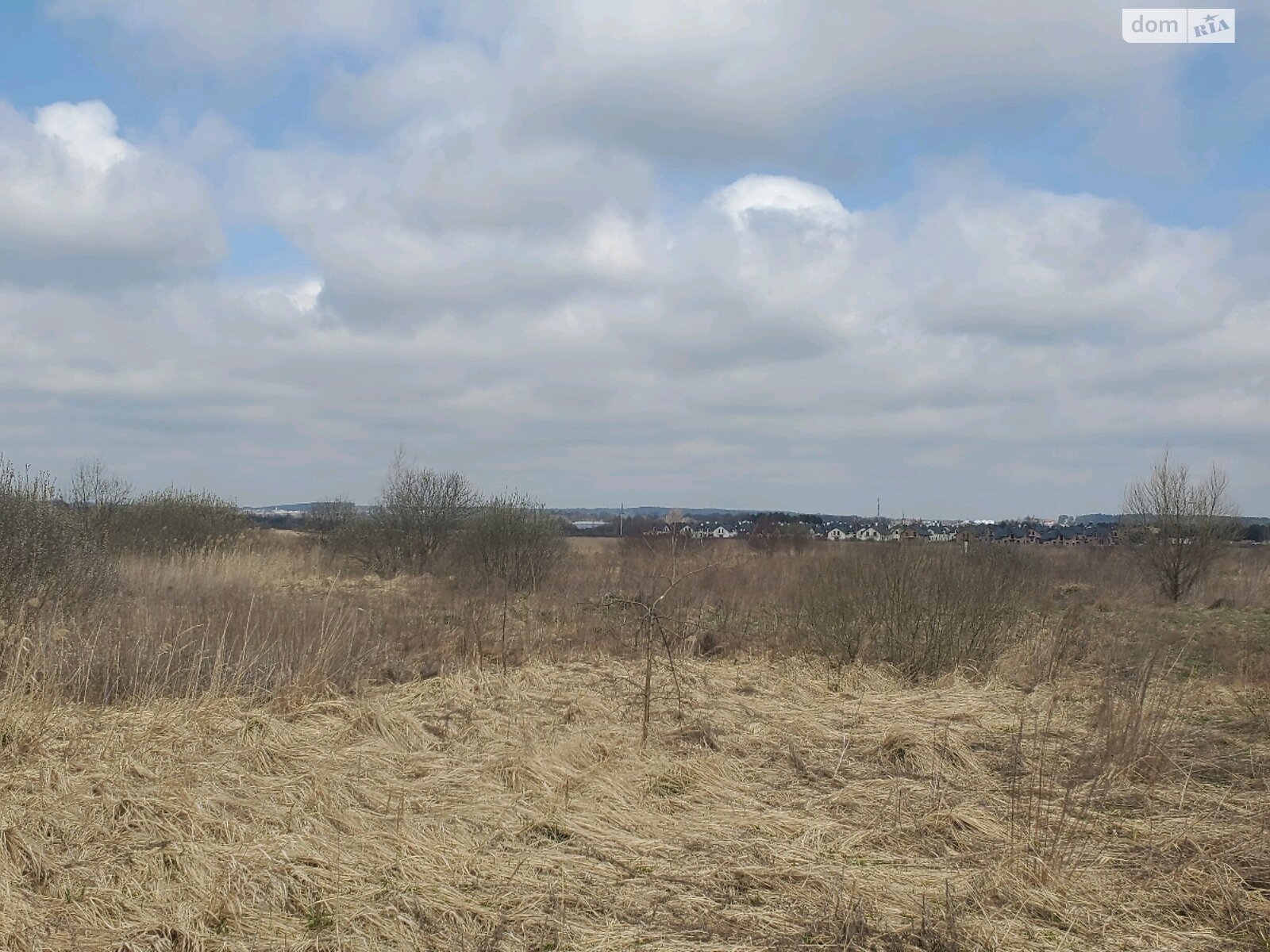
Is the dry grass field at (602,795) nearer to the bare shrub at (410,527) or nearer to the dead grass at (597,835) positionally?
the dead grass at (597,835)

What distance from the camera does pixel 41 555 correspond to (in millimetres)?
10844

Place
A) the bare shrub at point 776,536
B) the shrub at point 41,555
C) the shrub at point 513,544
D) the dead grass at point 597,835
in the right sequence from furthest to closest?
1. the bare shrub at point 776,536
2. the shrub at point 513,544
3. the shrub at point 41,555
4. the dead grass at point 597,835

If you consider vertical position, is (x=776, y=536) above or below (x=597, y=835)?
above

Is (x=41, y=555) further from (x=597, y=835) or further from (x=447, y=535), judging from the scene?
(x=447, y=535)

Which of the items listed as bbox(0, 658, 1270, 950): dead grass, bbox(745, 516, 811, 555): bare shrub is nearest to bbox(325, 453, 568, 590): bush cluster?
bbox(745, 516, 811, 555): bare shrub

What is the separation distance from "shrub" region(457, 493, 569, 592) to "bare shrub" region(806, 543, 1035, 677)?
11311 mm

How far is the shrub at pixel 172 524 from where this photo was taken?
75.3ft

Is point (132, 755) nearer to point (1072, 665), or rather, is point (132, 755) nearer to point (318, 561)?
point (1072, 665)

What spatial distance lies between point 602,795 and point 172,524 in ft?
71.2

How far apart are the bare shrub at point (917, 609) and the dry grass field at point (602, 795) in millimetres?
135

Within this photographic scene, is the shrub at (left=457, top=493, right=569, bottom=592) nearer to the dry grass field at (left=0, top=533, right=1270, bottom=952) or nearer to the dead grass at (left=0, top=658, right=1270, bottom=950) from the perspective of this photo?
the dry grass field at (left=0, top=533, right=1270, bottom=952)

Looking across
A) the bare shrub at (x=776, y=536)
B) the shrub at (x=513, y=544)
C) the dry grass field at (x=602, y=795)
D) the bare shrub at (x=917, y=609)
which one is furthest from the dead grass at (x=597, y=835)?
the bare shrub at (x=776, y=536)

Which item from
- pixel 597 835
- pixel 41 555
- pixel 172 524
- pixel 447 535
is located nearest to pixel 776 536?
pixel 447 535

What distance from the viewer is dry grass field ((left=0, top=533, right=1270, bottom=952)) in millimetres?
3988
